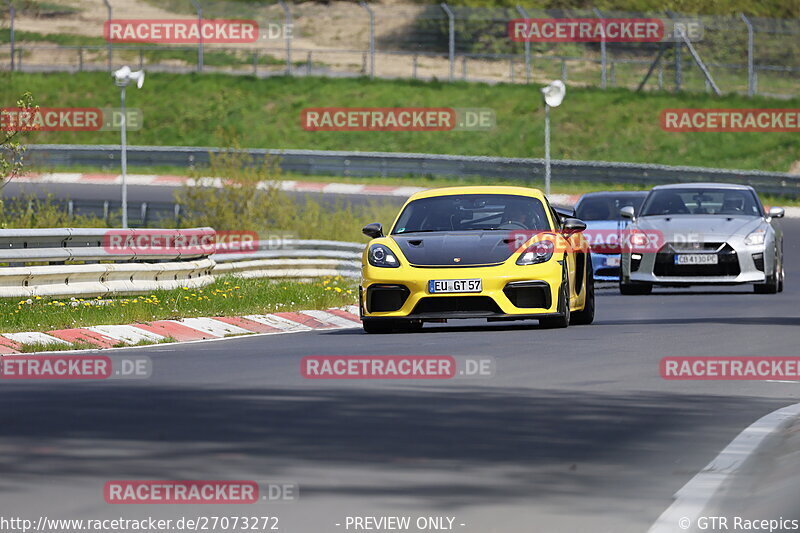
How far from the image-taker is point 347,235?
30.3 metres

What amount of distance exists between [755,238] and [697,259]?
748 mm

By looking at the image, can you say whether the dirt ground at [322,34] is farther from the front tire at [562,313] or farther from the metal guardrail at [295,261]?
the front tire at [562,313]

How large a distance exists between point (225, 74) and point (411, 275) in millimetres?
41521

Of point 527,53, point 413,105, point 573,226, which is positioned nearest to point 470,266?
point 573,226

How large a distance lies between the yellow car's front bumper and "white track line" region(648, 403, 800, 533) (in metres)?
5.10

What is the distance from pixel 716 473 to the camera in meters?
8.09

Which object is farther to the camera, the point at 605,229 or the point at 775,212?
the point at 605,229

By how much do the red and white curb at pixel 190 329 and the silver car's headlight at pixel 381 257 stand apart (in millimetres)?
2198

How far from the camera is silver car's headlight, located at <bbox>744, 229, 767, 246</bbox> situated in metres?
21.4

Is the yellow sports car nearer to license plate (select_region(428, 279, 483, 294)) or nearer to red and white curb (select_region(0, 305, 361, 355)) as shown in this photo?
license plate (select_region(428, 279, 483, 294))

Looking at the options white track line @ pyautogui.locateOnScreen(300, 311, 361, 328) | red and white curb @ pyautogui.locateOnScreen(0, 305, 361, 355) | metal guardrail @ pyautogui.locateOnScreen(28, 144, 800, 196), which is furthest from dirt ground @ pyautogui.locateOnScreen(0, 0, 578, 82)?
red and white curb @ pyautogui.locateOnScreen(0, 305, 361, 355)

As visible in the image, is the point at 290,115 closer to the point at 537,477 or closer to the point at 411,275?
the point at 411,275

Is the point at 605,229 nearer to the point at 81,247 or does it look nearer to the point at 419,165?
the point at 81,247

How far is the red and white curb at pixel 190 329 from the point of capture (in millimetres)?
15898
